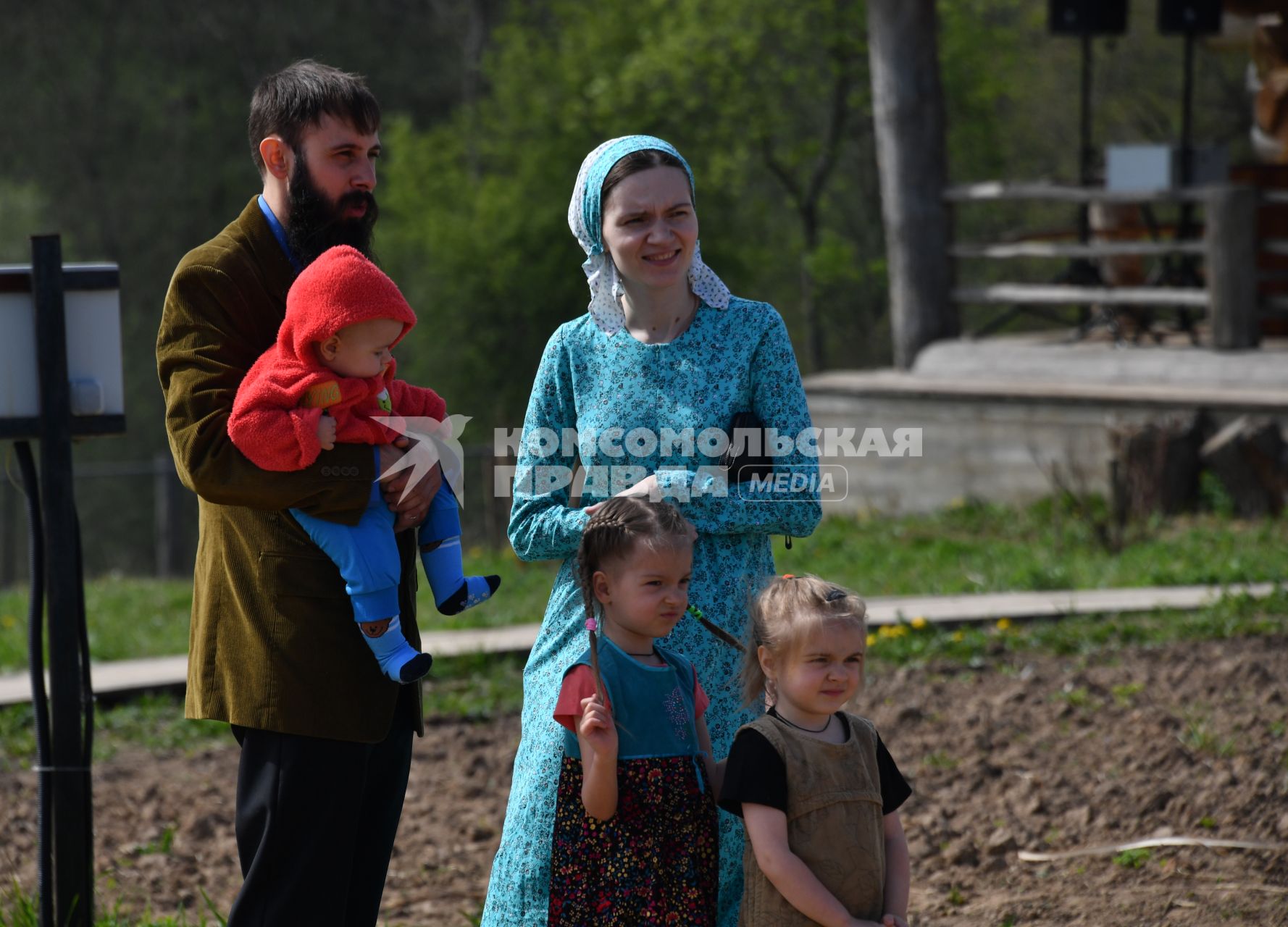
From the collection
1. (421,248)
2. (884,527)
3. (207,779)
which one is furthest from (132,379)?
(207,779)

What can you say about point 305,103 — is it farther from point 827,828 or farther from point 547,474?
point 827,828

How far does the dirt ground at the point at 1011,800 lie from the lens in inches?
154

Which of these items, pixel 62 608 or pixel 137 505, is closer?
pixel 62 608

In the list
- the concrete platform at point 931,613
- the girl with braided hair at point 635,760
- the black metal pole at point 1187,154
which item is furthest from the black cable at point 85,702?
Answer: the black metal pole at point 1187,154

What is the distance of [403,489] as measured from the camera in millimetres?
2678

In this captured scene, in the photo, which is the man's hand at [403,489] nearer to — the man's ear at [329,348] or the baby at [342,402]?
the baby at [342,402]

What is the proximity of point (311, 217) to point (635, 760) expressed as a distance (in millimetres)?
1123

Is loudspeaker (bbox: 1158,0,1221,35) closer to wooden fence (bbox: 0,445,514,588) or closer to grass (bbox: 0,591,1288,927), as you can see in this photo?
grass (bbox: 0,591,1288,927)

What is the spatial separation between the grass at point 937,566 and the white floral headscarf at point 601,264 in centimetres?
507

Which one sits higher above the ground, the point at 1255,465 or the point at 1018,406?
the point at 1018,406

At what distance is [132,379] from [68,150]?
4251 millimetres

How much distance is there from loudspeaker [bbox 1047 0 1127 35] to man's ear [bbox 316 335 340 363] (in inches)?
443

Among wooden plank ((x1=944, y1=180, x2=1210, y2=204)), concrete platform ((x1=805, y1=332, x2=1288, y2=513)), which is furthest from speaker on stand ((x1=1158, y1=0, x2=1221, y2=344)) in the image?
concrete platform ((x1=805, y1=332, x2=1288, y2=513))

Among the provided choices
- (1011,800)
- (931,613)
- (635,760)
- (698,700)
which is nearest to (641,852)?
(635,760)
